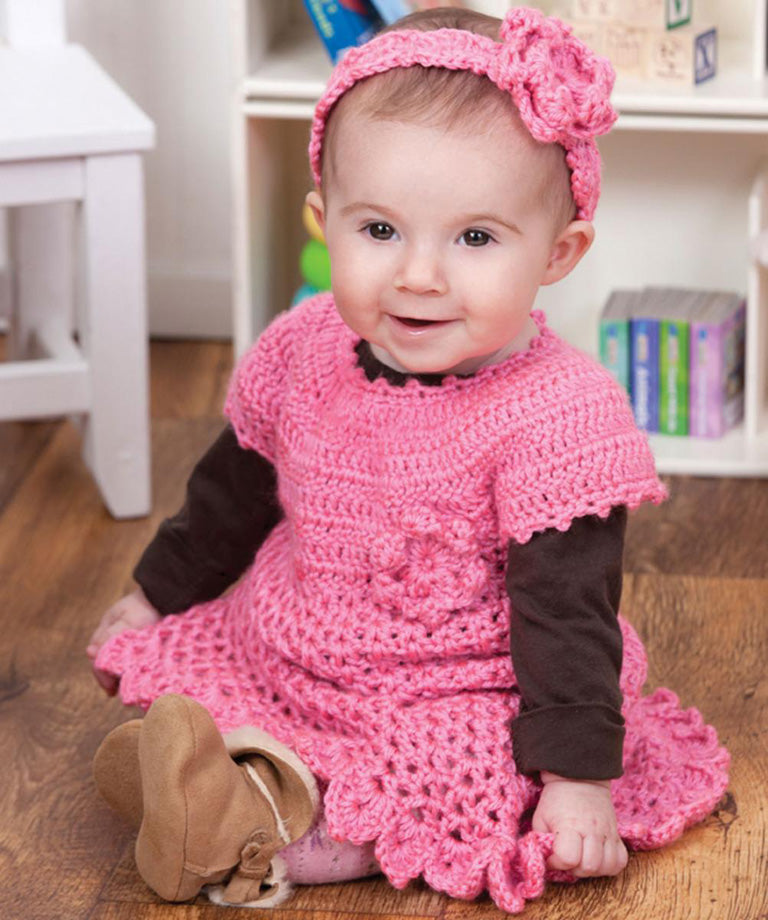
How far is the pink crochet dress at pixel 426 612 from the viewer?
1.09 m

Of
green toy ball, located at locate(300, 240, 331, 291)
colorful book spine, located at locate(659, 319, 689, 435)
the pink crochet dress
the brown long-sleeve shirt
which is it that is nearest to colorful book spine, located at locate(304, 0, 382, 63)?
green toy ball, located at locate(300, 240, 331, 291)

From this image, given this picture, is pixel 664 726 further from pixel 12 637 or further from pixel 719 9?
pixel 719 9

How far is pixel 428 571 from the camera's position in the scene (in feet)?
3.72

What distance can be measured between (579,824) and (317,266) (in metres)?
1.03

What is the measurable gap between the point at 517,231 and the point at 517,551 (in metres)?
0.22

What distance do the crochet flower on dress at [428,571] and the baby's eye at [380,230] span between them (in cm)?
20

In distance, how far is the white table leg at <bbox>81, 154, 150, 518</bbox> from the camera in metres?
1.65

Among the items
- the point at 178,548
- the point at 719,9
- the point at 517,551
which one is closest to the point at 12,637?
the point at 178,548

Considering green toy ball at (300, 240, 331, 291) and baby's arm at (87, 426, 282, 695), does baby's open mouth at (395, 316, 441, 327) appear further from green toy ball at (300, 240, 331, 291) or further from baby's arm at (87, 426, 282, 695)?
green toy ball at (300, 240, 331, 291)

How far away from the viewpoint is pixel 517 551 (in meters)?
1.09

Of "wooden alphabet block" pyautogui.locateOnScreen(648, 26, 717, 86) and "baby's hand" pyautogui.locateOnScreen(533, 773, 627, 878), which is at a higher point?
"wooden alphabet block" pyautogui.locateOnScreen(648, 26, 717, 86)

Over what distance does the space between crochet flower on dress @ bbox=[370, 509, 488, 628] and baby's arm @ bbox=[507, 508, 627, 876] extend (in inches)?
1.9

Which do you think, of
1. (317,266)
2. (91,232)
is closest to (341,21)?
(317,266)

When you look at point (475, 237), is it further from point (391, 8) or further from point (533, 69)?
point (391, 8)
